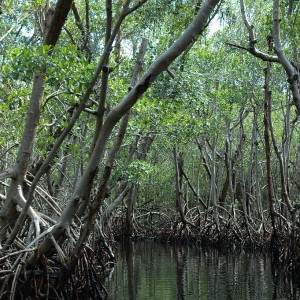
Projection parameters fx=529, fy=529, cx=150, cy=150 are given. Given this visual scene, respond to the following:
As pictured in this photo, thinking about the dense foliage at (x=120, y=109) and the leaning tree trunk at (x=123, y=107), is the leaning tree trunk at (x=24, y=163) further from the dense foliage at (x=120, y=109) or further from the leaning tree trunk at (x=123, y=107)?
the leaning tree trunk at (x=123, y=107)

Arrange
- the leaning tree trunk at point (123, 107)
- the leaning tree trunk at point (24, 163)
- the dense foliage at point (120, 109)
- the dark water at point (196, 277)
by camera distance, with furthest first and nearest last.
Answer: the dark water at point (196, 277) → the leaning tree trunk at point (24, 163) → the dense foliage at point (120, 109) → the leaning tree trunk at point (123, 107)

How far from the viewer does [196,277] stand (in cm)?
962

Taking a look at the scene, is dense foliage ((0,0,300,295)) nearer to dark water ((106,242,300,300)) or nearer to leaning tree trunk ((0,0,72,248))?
leaning tree trunk ((0,0,72,248))

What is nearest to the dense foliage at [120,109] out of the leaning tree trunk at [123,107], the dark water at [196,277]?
the leaning tree trunk at [123,107]

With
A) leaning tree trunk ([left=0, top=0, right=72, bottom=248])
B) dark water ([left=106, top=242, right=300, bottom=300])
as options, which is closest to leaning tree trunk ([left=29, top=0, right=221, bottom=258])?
leaning tree trunk ([left=0, top=0, right=72, bottom=248])

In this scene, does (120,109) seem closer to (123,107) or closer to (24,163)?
(123,107)

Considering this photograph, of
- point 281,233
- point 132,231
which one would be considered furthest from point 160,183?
point 281,233

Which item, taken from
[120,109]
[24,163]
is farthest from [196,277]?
[120,109]

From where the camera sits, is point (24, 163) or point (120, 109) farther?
point (24, 163)

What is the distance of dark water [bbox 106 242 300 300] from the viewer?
25.8ft

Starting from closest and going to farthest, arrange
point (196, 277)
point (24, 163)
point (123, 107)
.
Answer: point (123, 107), point (24, 163), point (196, 277)

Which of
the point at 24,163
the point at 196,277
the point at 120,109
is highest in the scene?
the point at 120,109

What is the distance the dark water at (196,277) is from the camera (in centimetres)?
785

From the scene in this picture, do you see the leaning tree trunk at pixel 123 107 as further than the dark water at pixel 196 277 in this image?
No
